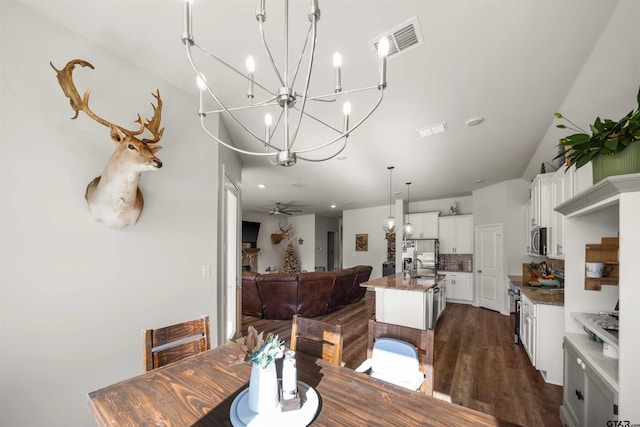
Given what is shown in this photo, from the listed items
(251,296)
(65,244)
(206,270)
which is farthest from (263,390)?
(251,296)

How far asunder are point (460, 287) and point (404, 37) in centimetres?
642

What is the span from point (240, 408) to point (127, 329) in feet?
4.39

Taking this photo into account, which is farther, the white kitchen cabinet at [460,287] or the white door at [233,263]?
the white kitchen cabinet at [460,287]

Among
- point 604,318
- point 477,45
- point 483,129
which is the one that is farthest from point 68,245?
point 483,129

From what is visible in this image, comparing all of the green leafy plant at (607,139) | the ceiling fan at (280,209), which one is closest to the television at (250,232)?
the ceiling fan at (280,209)

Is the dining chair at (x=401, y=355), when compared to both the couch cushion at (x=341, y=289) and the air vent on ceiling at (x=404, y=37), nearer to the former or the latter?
the air vent on ceiling at (x=404, y=37)

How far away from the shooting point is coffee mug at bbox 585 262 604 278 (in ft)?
6.14

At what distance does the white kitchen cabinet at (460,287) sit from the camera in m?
6.45

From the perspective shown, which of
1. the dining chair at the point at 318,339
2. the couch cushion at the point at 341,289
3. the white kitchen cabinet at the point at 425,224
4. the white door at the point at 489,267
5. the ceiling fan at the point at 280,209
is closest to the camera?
the dining chair at the point at 318,339

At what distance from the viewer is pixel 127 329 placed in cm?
191

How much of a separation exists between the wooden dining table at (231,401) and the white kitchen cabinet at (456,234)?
6280 millimetres

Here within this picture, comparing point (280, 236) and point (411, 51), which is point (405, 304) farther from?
point (280, 236)

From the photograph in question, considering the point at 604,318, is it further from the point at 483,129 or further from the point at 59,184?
the point at 59,184

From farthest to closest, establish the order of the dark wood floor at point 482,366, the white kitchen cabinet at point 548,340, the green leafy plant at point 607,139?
the white kitchen cabinet at point 548,340 → the dark wood floor at point 482,366 → the green leafy plant at point 607,139
